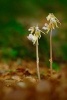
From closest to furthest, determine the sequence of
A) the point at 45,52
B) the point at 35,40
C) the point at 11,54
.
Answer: the point at 35,40 < the point at 11,54 < the point at 45,52

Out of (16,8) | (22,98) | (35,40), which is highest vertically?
(16,8)

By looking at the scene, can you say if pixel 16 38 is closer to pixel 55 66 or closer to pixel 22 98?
pixel 55 66

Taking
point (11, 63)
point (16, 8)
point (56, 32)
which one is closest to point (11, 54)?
point (11, 63)

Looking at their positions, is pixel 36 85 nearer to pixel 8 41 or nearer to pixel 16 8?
pixel 8 41

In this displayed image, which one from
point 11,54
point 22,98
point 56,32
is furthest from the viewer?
point 56,32

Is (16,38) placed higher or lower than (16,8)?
lower

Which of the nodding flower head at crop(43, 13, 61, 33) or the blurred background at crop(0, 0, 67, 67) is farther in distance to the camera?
the blurred background at crop(0, 0, 67, 67)

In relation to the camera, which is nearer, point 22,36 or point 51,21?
point 51,21

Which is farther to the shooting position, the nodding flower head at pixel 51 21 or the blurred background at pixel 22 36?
the blurred background at pixel 22 36

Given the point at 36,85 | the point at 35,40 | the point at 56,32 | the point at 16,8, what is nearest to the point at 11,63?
the point at 56,32

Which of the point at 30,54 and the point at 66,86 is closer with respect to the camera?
the point at 66,86
